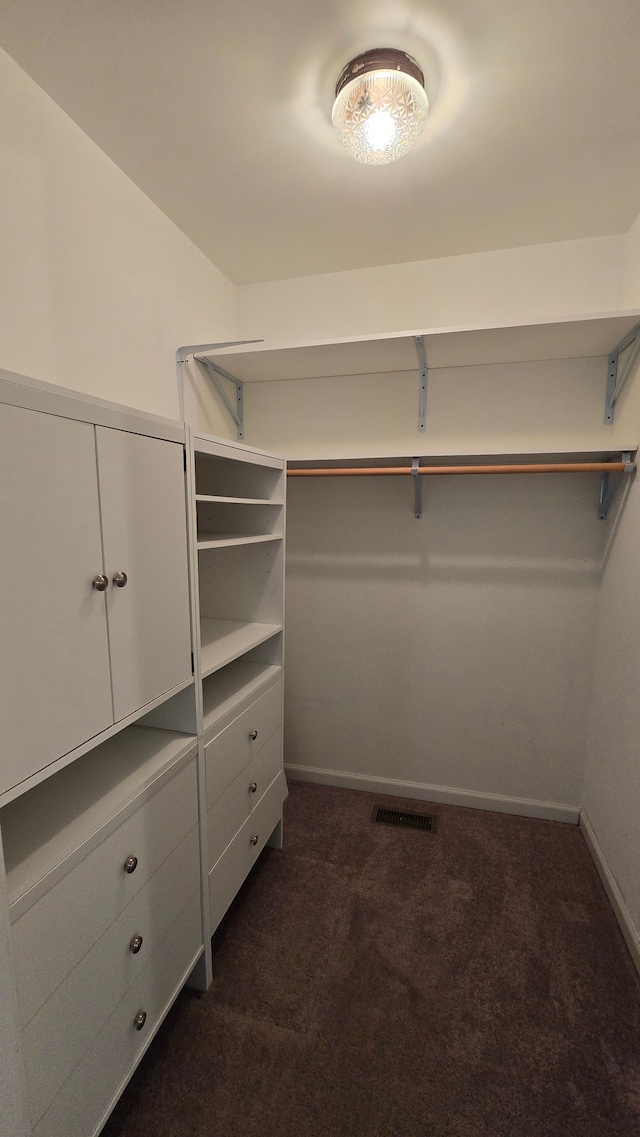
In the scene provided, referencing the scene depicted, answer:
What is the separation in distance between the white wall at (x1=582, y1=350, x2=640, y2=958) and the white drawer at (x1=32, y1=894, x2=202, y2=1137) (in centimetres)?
145

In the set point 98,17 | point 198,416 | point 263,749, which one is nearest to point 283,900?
point 263,749

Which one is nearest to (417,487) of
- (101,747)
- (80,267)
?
(80,267)

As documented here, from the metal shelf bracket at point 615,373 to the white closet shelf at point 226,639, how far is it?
5.28ft

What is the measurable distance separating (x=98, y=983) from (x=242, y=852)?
706mm

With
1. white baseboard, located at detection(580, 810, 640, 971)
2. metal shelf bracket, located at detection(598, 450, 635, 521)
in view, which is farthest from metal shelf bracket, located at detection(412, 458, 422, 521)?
white baseboard, located at detection(580, 810, 640, 971)

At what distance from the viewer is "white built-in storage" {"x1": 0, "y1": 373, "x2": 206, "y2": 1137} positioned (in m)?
0.76

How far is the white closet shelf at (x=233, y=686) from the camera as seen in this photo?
4.80 ft

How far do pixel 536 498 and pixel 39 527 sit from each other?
1897mm

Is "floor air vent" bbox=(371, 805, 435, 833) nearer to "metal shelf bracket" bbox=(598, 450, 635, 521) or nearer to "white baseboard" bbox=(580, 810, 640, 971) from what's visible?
"white baseboard" bbox=(580, 810, 640, 971)

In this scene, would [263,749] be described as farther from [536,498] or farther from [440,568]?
[536,498]

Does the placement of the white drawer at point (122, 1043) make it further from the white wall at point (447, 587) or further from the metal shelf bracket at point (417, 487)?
the metal shelf bracket at point (417, 487)

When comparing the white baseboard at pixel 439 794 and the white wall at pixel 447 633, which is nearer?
the white wall at pixel 447 633

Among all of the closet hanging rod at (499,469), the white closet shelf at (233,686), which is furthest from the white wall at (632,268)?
the white closet shelf at (233,686)

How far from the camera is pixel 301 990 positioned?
142 cm
